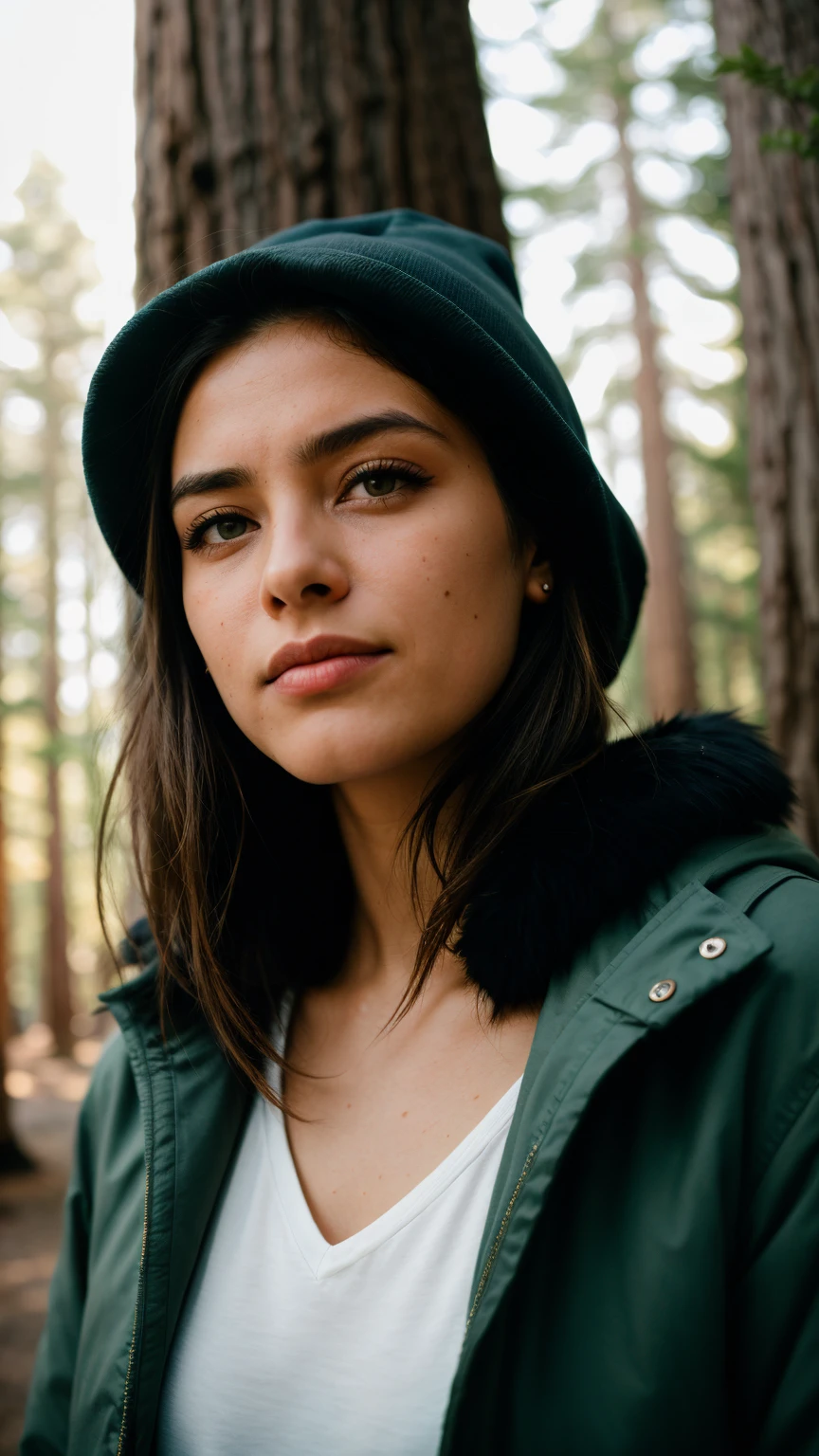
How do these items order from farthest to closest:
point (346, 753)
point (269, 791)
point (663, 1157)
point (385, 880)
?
point (269, 791)
point (385, 880)
point (346, 753)
point (663, 1157)

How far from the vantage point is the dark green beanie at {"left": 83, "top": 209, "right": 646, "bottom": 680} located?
1597 mm

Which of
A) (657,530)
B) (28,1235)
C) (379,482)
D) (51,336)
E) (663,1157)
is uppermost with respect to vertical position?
(51,336)

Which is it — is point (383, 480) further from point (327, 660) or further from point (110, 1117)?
point (110, 1117)

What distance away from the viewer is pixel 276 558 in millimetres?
1569

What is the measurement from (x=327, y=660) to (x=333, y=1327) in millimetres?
1107

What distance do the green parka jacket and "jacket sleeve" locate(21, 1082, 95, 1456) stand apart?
29.9 inches

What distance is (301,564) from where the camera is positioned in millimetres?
1547

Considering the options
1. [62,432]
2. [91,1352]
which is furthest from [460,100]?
[62,432]

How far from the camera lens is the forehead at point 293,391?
161 cm

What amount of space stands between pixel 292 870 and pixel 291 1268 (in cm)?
86

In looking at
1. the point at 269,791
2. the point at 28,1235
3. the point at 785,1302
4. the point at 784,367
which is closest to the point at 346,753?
the point at 269,791

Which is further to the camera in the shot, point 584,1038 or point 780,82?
point 780,82

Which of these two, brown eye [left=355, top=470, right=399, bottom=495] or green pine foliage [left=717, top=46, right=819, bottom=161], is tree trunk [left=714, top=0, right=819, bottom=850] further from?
brown eye [left=355, top=470, right=399, bottom=495]

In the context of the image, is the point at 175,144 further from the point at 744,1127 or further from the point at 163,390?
the point at 744,1127
